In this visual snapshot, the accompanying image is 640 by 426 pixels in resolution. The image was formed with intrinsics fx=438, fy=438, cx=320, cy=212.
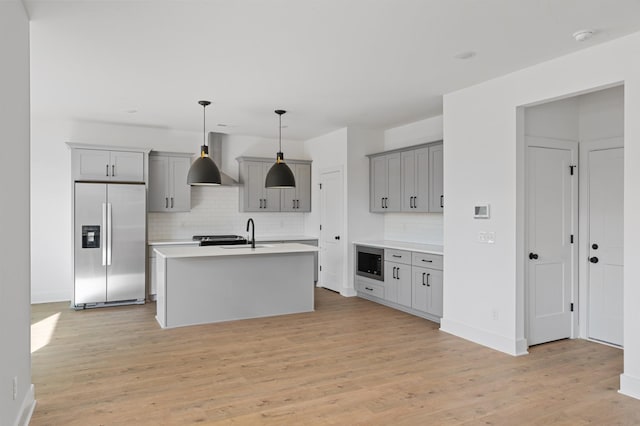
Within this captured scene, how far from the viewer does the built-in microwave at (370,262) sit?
21.4 ft

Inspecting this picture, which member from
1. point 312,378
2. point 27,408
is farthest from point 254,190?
point 27,408

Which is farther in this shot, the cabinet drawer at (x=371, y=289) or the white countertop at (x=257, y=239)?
the white countertop at (x=257, y=239)

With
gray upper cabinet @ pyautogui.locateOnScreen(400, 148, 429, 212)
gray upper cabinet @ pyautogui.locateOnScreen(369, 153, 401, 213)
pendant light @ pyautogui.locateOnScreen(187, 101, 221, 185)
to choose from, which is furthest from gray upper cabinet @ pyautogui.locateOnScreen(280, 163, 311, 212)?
pendant light @ pyautogui.locateOnScreen(187, 101, 221, 185)

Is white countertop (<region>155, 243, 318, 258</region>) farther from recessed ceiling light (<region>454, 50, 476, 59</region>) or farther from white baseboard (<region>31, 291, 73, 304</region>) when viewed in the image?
recessed ceiling light (<region>454, 50, 476, 59</region>)

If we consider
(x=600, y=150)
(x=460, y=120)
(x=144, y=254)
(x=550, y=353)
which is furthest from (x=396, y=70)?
(x=144, y=254)

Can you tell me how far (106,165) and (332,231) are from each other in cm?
370

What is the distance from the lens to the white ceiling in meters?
3.00

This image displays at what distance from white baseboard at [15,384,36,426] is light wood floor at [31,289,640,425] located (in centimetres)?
6

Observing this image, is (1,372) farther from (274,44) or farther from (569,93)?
(569,93)

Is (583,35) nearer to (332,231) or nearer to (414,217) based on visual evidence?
(414,217)

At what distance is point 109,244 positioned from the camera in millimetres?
6355

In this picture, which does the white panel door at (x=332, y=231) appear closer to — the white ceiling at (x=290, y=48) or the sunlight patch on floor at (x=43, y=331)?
the white ceiling at (x=290, y=48)

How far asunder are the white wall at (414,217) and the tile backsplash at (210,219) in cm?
235

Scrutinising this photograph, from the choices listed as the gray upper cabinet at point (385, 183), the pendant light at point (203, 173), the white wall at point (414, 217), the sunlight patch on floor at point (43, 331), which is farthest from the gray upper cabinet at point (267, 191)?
the sunlight patch on floor at point (43, 331)
